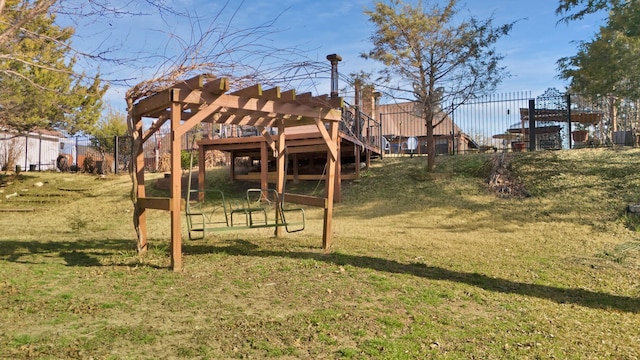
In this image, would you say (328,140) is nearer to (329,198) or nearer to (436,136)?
(329,198)

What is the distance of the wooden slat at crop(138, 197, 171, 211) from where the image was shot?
5.59 m

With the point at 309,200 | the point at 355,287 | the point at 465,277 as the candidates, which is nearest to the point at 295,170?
the point at 309,200

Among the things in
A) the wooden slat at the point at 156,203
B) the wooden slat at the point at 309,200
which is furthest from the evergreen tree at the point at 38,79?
the wooden slat at the point at 309,200

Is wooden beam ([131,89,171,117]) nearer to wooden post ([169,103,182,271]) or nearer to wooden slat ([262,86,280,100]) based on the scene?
wooden post ([169,103,182,271])

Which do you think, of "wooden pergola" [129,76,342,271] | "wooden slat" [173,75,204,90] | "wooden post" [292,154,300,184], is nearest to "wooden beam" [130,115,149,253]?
"wooden pergola" [129,76,342,271]

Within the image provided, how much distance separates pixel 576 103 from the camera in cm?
1515

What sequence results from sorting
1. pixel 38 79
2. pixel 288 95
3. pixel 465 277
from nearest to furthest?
pixel 465 277, pixel 288 95, pixel 38 79

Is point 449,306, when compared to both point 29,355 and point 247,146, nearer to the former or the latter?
point 29,355

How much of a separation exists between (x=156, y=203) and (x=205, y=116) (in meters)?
1.31

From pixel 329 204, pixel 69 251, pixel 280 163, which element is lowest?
pixel 69 251

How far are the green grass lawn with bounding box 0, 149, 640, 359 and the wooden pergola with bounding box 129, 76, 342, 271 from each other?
0.70 meters

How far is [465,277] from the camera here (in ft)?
17.8

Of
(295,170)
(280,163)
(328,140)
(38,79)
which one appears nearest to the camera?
(328,140)

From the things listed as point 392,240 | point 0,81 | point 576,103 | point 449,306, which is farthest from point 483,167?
point 0,81
